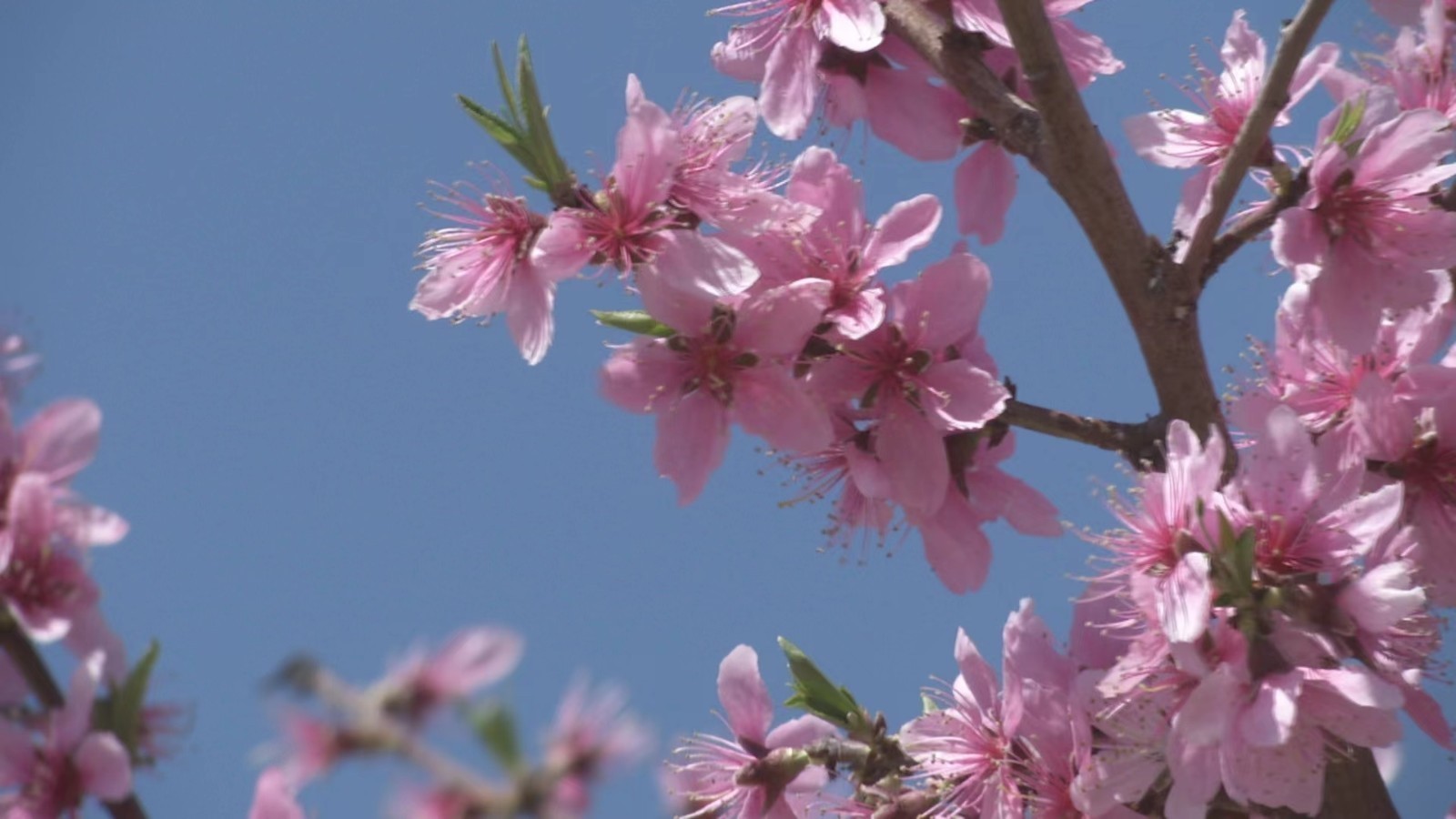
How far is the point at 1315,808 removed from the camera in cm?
196

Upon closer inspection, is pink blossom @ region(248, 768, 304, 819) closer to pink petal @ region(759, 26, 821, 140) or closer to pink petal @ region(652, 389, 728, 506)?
pink petal @ region(652, 389, 728, 506)

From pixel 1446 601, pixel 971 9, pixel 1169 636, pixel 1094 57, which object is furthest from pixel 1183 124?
pixel 1169 636

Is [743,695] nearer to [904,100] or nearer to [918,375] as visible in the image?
[918,375]

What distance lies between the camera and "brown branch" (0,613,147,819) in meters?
1.53

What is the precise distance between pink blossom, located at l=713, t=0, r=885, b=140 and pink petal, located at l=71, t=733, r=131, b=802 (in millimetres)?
1376

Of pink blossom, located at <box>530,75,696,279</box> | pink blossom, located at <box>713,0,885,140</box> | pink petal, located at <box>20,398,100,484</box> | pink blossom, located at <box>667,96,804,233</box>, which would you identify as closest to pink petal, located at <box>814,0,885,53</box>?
pink blossom, located at <box>713,0,885,140</box>

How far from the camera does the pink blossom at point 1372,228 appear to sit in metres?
2.13

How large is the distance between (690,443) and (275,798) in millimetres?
796

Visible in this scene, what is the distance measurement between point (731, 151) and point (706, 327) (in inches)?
12.4

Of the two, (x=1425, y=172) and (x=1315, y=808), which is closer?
(x=1315, y=808)

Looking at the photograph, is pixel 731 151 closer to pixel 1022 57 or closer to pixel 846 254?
pixel 846 254

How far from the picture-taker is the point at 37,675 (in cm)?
158

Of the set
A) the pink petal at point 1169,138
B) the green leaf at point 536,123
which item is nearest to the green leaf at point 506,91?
the green leaf at point 536,123

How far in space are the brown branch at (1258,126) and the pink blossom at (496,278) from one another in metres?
0.89
